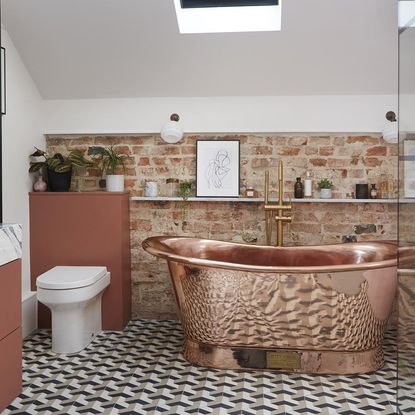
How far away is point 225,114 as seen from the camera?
401 centimetres

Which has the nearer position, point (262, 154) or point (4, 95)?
point (4, 95)

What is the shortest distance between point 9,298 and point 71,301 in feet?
2.47

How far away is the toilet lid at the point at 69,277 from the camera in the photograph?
325cm

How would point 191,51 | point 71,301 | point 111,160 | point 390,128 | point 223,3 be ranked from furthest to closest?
point 111,160 → point 390,128 → point 191,51 → point 223,3 → point 71,301

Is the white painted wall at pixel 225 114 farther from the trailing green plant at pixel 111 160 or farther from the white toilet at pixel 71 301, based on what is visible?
the white toilet at pixel 71 301

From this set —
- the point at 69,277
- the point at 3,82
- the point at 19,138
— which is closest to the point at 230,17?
the point at 3,82

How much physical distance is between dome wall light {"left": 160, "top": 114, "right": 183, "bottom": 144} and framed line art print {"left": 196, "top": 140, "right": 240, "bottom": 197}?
0.64 feet

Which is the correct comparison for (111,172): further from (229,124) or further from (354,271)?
(354,271)

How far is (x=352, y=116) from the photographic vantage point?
3922mm

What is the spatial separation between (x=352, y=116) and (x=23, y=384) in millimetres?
3021

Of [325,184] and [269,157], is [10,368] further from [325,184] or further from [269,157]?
[325,184]

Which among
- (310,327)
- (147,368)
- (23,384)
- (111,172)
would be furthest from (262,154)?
(23,384)

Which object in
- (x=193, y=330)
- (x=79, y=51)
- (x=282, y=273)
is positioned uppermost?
(x=79, y=51)

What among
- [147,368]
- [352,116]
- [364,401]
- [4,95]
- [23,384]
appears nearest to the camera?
[364,401]
